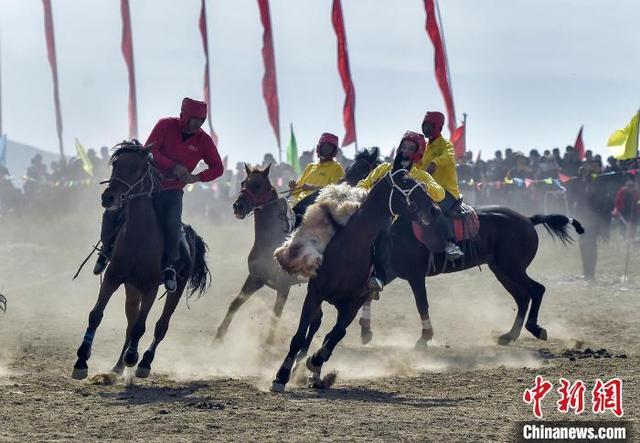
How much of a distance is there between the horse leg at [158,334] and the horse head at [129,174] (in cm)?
146

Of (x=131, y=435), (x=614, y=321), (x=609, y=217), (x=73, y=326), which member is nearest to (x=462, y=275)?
(x=609, y=217)

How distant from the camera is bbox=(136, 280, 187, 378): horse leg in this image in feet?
41.0

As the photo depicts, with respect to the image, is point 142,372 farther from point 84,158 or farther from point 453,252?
point 84,158

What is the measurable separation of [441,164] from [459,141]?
10.7 metres

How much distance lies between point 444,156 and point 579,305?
6223 mm

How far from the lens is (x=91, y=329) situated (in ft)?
39.2

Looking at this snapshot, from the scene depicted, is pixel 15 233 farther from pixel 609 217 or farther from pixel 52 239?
pixel 609 217

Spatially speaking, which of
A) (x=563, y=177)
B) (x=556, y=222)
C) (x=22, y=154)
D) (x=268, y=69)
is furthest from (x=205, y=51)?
(x=22, y=154)

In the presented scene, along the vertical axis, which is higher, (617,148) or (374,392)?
(617,148)

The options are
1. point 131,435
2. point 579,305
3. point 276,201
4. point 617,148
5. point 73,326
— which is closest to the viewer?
point 131,435

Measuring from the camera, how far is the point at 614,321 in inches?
741

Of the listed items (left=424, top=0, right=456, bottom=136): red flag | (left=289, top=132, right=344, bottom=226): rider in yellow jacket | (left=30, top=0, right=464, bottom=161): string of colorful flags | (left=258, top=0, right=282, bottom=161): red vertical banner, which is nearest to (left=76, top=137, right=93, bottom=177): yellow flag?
(left=30, top=0, right=464, bottom=161): string of colorful flags

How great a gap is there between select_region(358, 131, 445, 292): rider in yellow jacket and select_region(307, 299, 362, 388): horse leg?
0.29 m

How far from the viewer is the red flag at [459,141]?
85.4 ft
